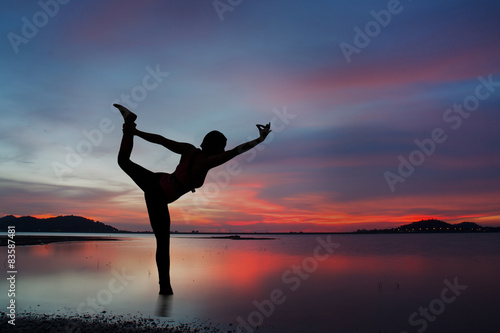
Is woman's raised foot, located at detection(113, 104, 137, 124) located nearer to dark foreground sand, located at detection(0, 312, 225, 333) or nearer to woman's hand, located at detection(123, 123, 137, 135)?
woman's hand, located at detection(123, 123, 137, 135)

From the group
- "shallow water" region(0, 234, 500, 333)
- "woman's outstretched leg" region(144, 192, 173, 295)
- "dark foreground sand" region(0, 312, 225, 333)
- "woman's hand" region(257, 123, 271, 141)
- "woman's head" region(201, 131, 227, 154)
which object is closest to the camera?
"woman's hand" region(257, 123, 271, 141)

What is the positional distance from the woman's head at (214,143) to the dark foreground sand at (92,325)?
26.0 ft

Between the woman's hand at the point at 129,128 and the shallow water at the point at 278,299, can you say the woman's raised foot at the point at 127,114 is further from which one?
the shallow water at the point at 278,299

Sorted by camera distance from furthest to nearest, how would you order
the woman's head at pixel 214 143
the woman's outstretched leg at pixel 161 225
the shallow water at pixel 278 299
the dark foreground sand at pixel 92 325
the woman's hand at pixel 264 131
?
1. the shallow water at pixel 278 299
2. the dark foreground sand at pixel 92 325
3. the woman's outstretched leg at pixel 161 225
4. the woman's head at pixel 214 143
5. the woman's hand at pixel 264 131

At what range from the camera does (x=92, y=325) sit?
962 centimetres

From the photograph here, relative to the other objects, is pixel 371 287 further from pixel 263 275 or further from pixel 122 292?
pixel 122 292

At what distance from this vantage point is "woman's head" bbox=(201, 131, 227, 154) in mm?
3000

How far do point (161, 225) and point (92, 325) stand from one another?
807cm

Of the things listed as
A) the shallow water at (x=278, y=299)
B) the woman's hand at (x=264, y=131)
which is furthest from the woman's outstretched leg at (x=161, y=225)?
the shallow water at (x=278, y=299)

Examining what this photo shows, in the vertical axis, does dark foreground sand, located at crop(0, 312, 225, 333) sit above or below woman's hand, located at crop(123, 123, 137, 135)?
below

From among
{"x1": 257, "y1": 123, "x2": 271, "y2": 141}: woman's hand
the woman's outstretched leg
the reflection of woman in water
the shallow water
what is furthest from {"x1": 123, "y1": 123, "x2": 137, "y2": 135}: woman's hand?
the shallow water

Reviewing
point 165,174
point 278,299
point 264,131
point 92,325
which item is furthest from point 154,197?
point 278,299

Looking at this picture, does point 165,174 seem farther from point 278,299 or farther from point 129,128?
point 278,299

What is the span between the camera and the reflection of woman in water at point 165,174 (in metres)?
2.94
